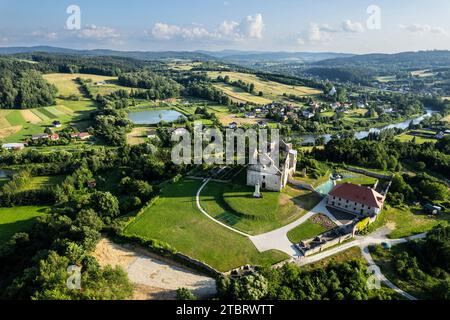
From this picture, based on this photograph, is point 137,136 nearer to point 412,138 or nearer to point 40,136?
point 40,136

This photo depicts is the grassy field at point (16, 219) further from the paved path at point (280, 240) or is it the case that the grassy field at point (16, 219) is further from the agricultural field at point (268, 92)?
the agricultural field at point (268, 92)

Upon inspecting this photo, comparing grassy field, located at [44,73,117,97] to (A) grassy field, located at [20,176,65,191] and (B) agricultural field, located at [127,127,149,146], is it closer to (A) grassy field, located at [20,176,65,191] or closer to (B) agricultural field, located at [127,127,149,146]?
(B) agricultural field, located at [127,127,149,146]

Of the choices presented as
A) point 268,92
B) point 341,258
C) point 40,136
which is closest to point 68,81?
point 40,136

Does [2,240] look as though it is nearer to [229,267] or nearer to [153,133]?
[229,267]

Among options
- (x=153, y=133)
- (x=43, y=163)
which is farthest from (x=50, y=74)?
(x=43, y=163)

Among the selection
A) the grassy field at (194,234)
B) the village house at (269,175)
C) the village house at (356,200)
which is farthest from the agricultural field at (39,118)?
the village house at (356,200)
